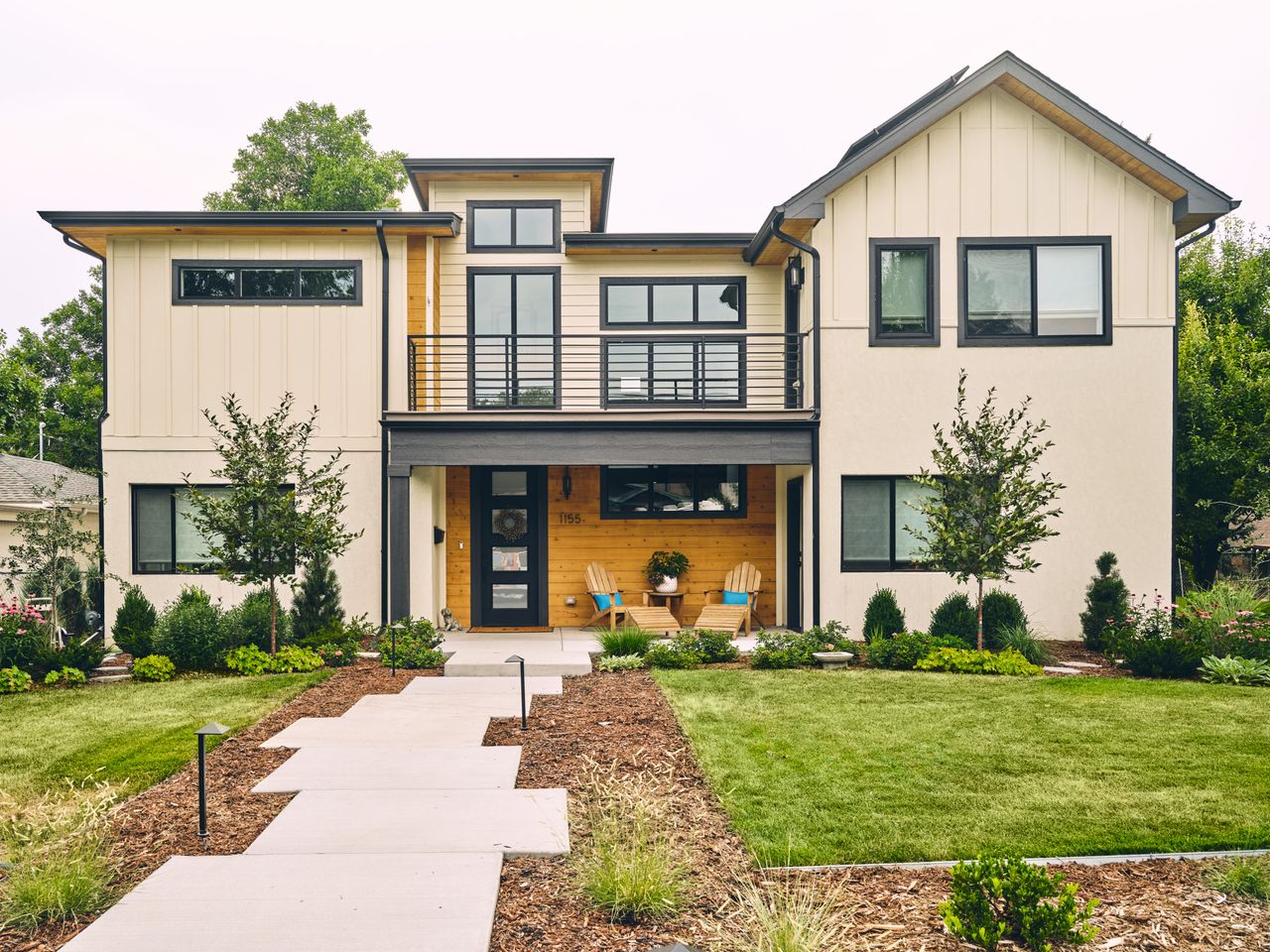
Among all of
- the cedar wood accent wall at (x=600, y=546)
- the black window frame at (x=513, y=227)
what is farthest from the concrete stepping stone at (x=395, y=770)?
the black window frame at (x=513, y=227)

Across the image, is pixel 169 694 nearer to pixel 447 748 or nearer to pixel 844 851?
pixel 447 748

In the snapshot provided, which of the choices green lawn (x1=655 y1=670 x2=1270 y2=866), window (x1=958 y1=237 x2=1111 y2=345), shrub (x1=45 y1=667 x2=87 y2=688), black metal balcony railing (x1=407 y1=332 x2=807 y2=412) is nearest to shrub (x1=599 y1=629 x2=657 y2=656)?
green lawn (x1=655 y1=670 x2=1270 y2=866)

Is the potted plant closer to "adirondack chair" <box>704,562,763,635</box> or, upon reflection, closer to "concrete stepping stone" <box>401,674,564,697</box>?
"adirondack chair" <box>704,562,763,635</box>

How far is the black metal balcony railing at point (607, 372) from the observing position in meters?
13.8

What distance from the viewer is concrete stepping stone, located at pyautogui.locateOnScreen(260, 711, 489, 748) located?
7.03 metres

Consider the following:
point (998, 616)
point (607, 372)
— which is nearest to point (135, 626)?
point (607, 372)

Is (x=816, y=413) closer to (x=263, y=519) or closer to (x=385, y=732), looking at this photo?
(x=263, y=519)

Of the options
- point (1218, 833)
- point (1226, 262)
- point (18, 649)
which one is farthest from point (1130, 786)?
point (1226, 262)

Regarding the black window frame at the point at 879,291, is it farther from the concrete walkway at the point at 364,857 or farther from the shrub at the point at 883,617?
the concrete walkway at the point at 364,857

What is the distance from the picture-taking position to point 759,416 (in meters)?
12.5

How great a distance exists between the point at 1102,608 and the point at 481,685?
316 inches

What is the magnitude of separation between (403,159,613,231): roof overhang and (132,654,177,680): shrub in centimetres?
807

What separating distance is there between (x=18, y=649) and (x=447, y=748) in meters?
6.03

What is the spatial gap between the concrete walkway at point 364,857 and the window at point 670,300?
8.24 meters
